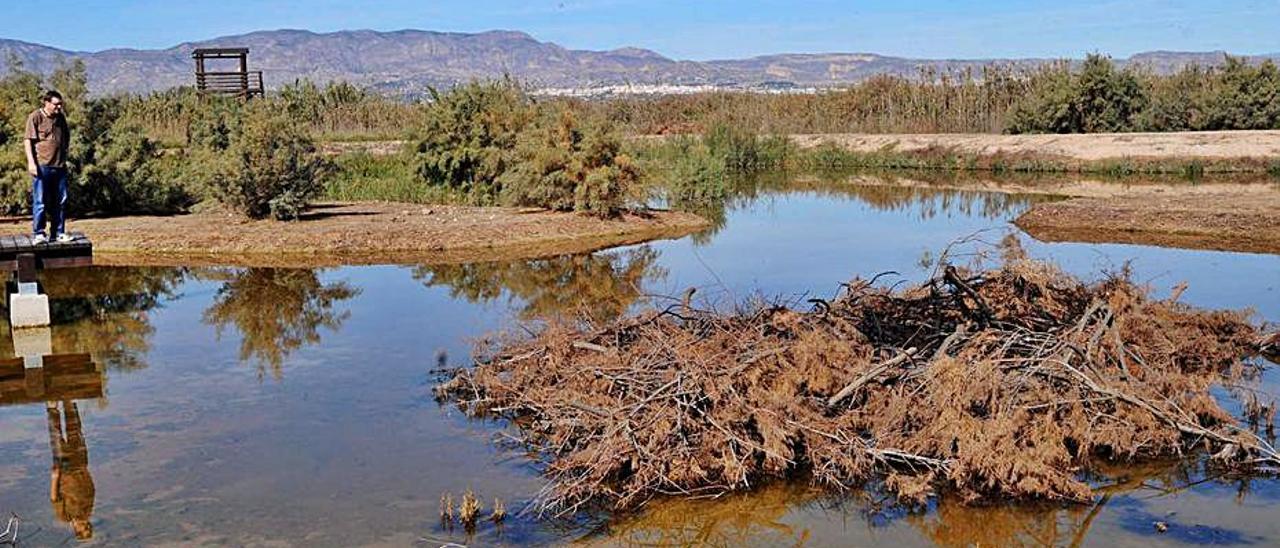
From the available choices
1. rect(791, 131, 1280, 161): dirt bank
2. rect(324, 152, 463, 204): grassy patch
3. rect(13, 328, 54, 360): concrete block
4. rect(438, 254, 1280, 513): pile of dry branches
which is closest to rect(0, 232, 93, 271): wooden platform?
rect(13, 328, 54, 360): concrete block

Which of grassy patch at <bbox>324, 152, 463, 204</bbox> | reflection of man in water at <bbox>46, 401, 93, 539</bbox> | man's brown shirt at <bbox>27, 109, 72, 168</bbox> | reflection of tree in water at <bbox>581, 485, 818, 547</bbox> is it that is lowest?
reflection of tree in water at <bbox>581, 485, 818, 547</bbox>

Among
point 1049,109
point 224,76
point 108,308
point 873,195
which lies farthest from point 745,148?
point 108,308

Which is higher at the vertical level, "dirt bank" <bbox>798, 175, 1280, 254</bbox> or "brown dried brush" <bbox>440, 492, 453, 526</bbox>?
"dirt bank" <bbox>798, 175, 1280, 254</bbox>

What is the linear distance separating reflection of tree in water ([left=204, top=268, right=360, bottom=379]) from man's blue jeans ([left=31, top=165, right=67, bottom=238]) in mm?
1825

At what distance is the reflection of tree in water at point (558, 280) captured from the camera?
13.8m

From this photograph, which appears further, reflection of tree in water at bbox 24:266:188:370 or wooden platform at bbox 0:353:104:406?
reflection of tree in water at bbox 24:266:188:370

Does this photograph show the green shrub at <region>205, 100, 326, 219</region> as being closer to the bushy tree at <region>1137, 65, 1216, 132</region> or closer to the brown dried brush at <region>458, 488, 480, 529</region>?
the brown dried brush at <region>458, 488, 480, 529</region>

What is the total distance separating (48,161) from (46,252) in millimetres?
1159

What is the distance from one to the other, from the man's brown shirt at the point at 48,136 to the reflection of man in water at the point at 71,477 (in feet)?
14.5

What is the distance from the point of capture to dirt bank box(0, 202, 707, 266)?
1769 centimetres

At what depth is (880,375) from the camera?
833 cm

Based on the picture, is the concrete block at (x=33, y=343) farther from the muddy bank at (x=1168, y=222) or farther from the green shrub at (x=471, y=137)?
the muddy bank at (x=1168, y=222)

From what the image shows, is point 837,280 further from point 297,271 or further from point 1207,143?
point 1207,143

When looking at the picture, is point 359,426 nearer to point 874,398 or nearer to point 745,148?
point 874,398
